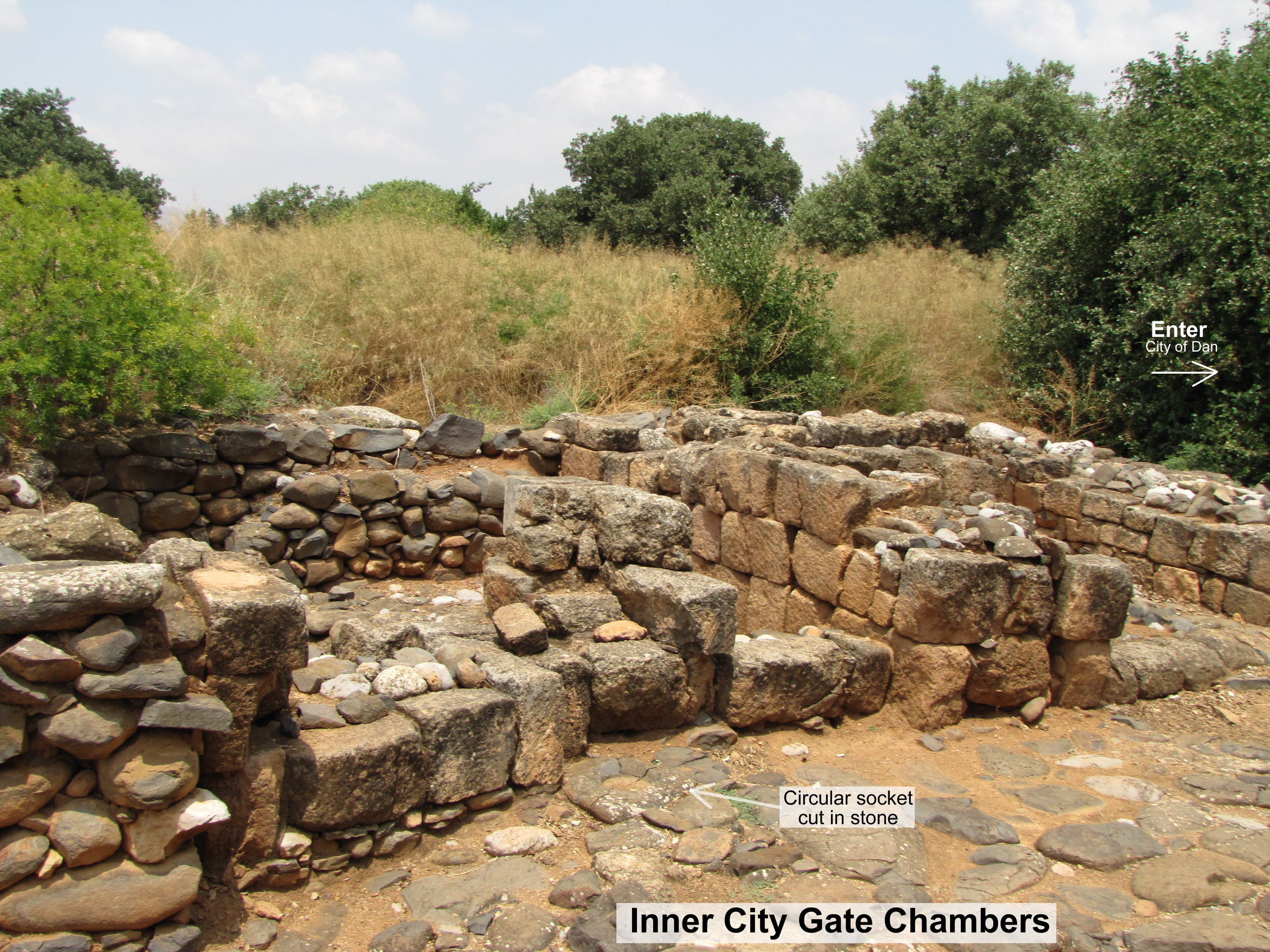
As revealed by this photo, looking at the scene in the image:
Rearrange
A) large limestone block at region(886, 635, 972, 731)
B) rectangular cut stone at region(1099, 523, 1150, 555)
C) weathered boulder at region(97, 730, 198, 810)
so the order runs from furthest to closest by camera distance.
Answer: rectangular cut stone at region(1099, 523, 1150, 555)
large limestone block at region(886, 635, 972, 731)
weathered boulder at region(97, 730, 198, 810)

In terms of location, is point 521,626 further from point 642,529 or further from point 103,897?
point 103,897

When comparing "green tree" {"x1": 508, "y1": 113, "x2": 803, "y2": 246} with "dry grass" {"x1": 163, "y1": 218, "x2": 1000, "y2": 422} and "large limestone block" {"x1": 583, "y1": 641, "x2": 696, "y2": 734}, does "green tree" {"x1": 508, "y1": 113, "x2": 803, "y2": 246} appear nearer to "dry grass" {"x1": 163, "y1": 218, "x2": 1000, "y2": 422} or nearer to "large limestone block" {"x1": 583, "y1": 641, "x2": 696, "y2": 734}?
"dry grass" {"x1": 163, "y1": 218, "x2": 1000, "y2": 422}

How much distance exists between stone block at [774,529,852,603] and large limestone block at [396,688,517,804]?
235 cm

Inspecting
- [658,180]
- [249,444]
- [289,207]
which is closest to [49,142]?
[289,207]

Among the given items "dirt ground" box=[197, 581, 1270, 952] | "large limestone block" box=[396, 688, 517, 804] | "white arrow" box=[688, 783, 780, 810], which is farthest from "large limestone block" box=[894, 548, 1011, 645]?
"large limestone block" box=[396, 688, 517, 804]

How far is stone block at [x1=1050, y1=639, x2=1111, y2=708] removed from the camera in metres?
4.82

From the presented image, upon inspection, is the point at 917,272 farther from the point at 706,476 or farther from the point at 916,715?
the point at 916,715

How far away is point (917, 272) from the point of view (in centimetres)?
1430

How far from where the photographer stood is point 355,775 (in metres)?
3.06

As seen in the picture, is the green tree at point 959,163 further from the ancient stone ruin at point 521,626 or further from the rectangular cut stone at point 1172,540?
the rectangular cut stone at point 1172,540

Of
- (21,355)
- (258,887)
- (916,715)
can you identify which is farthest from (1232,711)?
(21,355)

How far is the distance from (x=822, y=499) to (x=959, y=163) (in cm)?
1360

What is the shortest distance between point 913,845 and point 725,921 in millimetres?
955

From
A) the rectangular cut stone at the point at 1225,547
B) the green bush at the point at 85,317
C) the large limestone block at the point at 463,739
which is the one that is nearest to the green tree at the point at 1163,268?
the rectangular cut stone at the point at 1225,547
